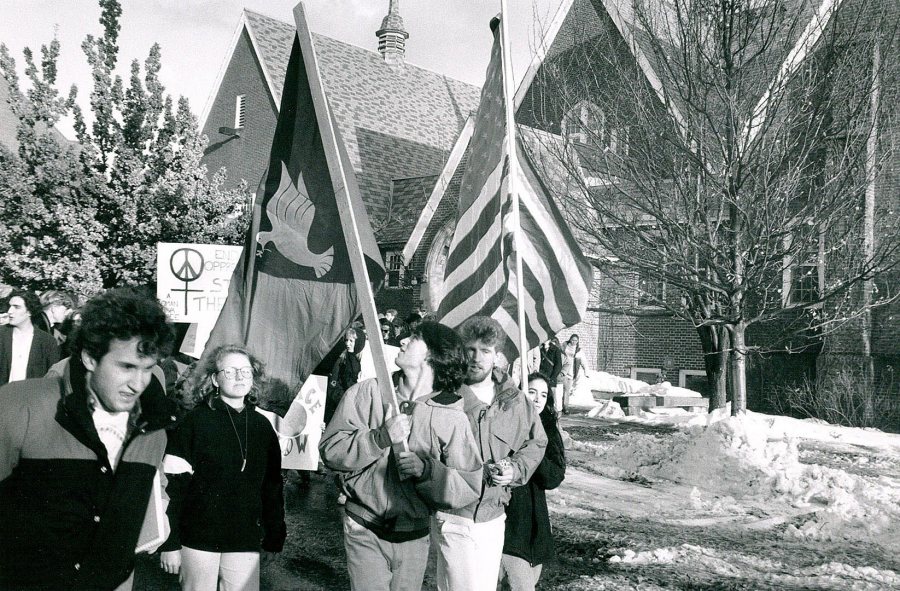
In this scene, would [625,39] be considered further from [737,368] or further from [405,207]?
[405,207]

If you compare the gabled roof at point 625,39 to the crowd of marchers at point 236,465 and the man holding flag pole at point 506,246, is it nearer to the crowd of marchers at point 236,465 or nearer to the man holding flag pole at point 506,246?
the man holding flag pole at point 506,246

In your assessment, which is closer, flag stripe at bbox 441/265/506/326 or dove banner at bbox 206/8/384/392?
dove banner at bbox 206/8/384/392

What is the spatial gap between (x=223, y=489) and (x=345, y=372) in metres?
7.15

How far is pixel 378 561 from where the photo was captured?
13.2 ft

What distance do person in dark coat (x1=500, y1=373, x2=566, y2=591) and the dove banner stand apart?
1.32 metres

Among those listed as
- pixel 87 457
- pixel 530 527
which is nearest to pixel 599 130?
pixel 530 527

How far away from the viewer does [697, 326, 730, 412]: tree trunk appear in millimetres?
13447

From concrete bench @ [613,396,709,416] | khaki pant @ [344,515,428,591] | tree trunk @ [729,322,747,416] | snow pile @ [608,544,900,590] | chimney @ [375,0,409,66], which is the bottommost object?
snow pile @ [608,544,900,590]

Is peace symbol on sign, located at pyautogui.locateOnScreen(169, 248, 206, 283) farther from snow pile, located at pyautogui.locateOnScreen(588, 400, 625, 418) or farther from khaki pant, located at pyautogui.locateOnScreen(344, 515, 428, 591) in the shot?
snow pile, located at pyautogui.locateOnScreen(588, 400, 625, 418)

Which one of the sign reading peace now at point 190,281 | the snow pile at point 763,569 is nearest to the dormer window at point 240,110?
the sign reading peace now at point 190,281

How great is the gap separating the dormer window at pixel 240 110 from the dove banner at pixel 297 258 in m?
27.3

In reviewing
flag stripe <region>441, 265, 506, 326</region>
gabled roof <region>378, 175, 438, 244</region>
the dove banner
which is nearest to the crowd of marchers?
the dove banner

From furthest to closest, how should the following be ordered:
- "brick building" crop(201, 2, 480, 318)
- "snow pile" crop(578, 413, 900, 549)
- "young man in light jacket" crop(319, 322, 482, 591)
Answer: "brick building" crop(201, 2, 480, 318) < "snow pile" crop(578, 413, 900, 549) < "young man in light jacket" crop(319, 322, 482, 591)

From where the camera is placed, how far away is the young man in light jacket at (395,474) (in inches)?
157
